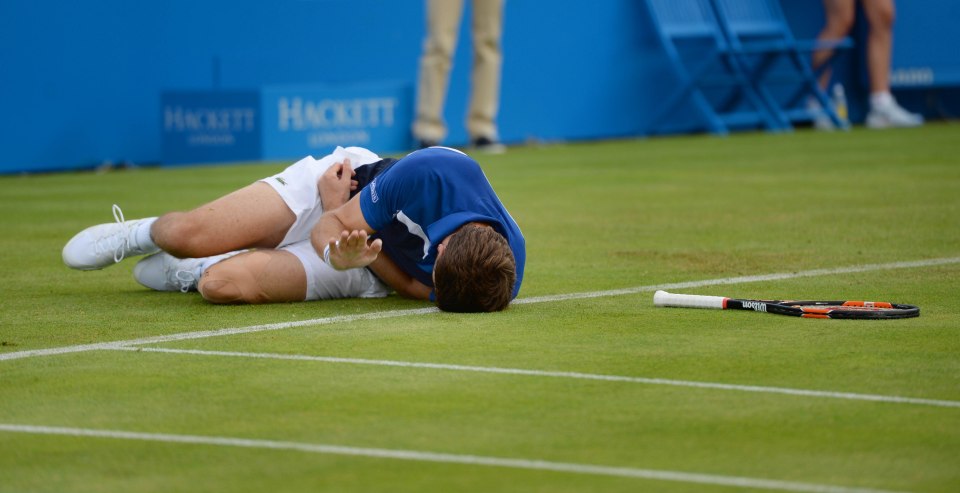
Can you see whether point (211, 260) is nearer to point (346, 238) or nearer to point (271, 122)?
point (346, 238)

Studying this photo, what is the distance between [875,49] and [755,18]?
69.8 inches

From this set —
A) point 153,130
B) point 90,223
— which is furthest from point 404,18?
point 90,223

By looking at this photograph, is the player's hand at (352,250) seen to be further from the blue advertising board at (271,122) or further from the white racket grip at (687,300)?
the blue advertising board at (271,122)

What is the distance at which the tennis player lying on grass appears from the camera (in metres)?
5.80

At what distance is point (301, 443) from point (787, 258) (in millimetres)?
4460

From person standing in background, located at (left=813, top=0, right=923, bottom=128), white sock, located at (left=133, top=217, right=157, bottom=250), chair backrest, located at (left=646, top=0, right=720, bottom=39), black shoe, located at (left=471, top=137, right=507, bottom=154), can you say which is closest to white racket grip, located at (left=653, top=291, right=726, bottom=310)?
white sock, located at (left=133, top=217, right=157, bottom=250)

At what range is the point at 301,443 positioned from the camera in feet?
12.8

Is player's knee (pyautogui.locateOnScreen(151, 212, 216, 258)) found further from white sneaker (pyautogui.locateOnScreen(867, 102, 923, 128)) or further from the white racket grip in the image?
white sneaker (pyautogui.locateOnScreen(867, 102, 923, 128))

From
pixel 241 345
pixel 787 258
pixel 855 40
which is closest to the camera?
pixel 241 345

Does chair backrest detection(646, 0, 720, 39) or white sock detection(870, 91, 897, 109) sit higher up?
chair backrest detection(646, 0, 720, 39)

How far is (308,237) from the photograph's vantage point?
660 cm

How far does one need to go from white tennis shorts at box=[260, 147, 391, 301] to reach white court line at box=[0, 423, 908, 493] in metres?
2.36

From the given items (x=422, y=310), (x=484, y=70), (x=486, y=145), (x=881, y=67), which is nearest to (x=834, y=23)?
(x=881, y=67)

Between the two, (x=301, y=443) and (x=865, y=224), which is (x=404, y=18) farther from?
(x=301, y=443)
